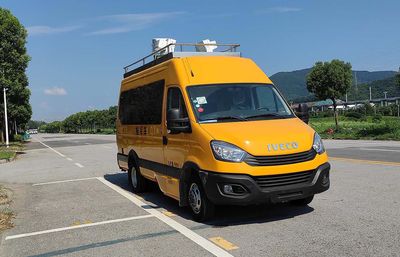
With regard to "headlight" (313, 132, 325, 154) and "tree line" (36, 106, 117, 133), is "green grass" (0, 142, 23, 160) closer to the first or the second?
"headlight" (313, 132, 325, 154)

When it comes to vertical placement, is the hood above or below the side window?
below

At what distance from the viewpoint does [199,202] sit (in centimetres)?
706

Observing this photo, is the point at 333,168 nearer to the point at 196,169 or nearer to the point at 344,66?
the point at 196,169

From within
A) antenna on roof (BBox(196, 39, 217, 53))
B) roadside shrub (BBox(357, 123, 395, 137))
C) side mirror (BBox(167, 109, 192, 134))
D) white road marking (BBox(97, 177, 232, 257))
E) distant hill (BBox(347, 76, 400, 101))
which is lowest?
white road marking (BBox(97, 177, 232, 257))

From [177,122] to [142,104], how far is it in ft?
9.01

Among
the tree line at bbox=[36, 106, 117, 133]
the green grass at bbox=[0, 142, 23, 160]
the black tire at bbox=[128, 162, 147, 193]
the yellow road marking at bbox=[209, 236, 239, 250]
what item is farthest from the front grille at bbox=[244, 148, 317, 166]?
the tree line at bbox=[36, 106, 117, 133]

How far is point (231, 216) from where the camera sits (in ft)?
24.1

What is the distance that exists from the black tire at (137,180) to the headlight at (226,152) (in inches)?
153

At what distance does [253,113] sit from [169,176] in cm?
183

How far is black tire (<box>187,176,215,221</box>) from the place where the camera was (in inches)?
271

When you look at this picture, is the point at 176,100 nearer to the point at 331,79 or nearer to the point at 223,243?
the point at 223,243

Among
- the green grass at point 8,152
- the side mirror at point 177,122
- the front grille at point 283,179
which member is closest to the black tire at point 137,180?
the side mirror at point 177,122

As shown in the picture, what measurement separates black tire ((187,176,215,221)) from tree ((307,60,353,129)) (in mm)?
28068

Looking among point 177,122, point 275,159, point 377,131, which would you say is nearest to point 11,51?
point 377,131
